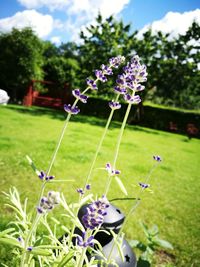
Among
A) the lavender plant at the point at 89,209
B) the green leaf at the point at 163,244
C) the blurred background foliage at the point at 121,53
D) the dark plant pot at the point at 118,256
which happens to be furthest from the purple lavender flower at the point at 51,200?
the blurred background foliage at the point at 121,53

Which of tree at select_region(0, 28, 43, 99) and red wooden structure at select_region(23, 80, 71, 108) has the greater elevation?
tree at select_region(0, 28, 43, 99)

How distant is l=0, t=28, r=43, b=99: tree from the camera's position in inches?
861

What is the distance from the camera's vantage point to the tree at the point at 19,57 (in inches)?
861

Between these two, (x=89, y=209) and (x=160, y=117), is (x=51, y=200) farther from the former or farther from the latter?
(x=160, y=117)

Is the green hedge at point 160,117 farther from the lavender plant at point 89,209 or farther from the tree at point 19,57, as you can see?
the lavender plant at point 89,209

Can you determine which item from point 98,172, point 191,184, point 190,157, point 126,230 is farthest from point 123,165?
point 190,157

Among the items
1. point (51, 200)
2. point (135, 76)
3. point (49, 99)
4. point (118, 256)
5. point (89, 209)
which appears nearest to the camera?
point (51, 200)

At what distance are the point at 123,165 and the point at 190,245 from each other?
3969mm

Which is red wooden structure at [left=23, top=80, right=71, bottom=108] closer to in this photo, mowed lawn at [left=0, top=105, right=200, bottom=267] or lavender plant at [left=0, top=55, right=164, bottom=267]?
mowed lawn at [left=0, top=105, right=200, bottom=267]

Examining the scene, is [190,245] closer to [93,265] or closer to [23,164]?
[93,265]

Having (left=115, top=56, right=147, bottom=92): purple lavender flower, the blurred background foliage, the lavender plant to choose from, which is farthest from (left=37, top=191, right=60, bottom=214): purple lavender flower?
the blurred background foliage

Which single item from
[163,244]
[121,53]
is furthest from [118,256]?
[121,53]

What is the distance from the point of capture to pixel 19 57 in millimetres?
21906

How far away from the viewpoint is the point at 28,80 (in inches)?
881
